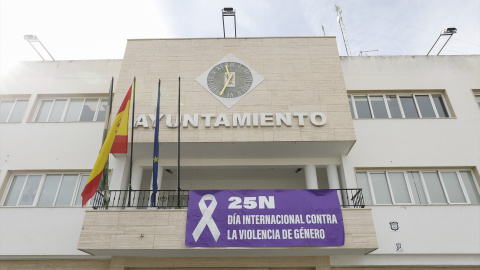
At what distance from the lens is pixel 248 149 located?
11.5 meters

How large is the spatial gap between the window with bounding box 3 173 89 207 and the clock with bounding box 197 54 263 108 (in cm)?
580

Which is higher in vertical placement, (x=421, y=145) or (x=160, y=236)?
(x=421, y=145)

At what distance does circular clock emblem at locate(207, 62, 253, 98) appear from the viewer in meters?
11.9

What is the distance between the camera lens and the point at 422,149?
11898mm

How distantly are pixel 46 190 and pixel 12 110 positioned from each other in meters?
4.29

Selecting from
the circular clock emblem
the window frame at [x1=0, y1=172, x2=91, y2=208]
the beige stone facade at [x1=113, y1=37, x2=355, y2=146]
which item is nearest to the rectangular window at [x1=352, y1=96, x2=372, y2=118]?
the beige stone facade at [x1=113, y1=37, x2=355, y2=146]

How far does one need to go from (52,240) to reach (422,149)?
1341 centimetres

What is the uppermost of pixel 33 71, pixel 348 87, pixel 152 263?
pixel 33 71

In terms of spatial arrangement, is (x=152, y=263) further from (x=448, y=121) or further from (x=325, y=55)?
(x=448, y=121)

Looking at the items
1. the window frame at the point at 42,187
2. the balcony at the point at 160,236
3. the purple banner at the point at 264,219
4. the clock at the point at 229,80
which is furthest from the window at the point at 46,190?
the clock at the point at 229,80

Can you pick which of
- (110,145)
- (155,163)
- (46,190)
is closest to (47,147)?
(46,190)

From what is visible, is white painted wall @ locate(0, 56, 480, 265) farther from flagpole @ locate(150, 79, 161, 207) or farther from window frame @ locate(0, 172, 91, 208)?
flagpole @ locate(150, 79, 161, 207)

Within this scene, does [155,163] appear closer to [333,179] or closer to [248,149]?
[248,149]

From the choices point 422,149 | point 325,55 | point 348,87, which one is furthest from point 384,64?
point 422,149
